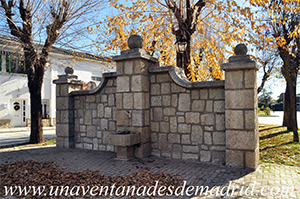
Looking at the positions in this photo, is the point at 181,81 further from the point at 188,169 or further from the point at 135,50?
the point at 188,169

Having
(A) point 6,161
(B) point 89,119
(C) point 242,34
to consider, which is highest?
(C) point 242,34

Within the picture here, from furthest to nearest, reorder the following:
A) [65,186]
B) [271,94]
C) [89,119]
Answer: [271,94], [89,119], [65,186]

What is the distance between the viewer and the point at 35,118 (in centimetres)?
955

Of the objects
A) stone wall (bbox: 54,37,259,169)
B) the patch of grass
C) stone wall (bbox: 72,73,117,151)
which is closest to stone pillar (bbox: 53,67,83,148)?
stone wall (bbox: 72,73,117,151)

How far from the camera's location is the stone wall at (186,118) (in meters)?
5.62

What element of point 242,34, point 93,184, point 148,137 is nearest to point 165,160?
point 148,137

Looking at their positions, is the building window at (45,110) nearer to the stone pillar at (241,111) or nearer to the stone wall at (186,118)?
the stone wall at (186,118)

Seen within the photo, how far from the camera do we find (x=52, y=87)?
19.2 metres

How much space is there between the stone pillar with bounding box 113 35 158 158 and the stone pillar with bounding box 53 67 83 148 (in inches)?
93.4

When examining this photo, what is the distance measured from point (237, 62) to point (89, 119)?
5027 millimetres

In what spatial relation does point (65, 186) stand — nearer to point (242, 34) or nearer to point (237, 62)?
point (237, 62)

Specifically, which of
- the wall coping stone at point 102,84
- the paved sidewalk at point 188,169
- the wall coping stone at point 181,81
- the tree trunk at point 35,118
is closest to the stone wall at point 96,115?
the wall coping stone at point 102,84

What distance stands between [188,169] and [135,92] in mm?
2450

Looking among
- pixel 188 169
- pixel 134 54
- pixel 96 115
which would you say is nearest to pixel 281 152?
pixel 188 169
